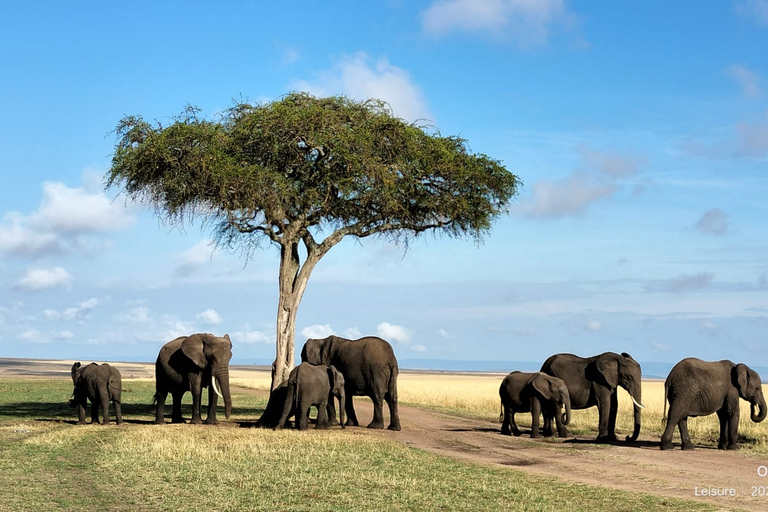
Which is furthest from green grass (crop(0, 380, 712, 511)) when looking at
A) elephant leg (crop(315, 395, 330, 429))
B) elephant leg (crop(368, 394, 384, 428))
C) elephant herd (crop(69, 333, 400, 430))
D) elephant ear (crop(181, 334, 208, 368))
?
elephant leg (crop(368, 394, 384, 428))

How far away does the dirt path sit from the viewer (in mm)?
17906

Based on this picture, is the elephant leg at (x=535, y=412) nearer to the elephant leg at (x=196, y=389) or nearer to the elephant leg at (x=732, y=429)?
the elephant leg at (x=732, y=429)

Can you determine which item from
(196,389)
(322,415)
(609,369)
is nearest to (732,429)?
(609,369)

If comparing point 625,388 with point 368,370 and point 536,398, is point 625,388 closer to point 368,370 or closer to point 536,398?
point 536,398

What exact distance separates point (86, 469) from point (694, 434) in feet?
65.1

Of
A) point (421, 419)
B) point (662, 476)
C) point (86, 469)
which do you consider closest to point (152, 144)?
point (421, 419)

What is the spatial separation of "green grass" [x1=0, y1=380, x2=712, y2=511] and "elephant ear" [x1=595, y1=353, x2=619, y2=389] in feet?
23.5

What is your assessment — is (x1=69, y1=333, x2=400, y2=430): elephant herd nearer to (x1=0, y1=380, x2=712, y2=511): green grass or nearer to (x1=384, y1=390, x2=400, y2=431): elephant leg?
(x1=384, y1=390, x2=400, y2=431): elephant leg

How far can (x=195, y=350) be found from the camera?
28406 mm

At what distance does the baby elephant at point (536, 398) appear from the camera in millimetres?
26906

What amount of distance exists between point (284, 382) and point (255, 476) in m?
10.0

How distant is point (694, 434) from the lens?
29938 mm

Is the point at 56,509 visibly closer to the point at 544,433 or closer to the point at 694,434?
the point at 544,433

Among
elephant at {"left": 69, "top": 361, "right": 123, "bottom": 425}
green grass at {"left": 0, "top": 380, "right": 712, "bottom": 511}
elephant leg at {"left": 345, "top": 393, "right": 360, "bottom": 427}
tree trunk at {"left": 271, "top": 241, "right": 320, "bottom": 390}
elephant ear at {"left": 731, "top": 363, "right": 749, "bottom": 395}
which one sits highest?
tree trunk at {"left": 271, "top": 241, "right": 320, "bottom": 390}
